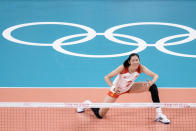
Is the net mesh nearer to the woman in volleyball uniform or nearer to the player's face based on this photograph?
the woman in volleyball uniform

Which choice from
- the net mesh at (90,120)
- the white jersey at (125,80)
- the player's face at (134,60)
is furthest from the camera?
the white jersey at (125,80)

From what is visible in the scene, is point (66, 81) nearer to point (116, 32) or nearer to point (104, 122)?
point (104, 122)

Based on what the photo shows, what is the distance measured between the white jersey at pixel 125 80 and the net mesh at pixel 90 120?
509 millimetres

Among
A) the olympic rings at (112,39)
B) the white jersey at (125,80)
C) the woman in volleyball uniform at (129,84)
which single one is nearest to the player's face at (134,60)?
the woman in volleyball uniform at (129,84)

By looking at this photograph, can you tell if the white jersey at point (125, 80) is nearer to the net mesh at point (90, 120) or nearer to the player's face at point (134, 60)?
the player's face at point (134, 60)

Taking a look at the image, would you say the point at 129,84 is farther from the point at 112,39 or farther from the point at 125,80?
the point at 112,39

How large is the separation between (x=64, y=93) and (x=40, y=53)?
9.88 feet

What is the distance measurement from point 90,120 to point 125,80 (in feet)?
4.36

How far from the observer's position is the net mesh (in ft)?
26.5

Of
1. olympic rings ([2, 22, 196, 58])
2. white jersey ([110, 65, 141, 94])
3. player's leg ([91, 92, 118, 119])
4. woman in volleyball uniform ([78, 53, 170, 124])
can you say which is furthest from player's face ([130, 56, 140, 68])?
olympic rings ([2, 22, 196, 58])

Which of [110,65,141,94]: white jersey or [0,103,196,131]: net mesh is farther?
[110,65,141,94]: white jersey

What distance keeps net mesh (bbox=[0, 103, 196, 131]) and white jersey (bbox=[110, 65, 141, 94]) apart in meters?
0.51

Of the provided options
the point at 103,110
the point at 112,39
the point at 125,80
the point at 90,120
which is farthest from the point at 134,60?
the point at 112,39

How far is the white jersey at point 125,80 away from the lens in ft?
26.9
